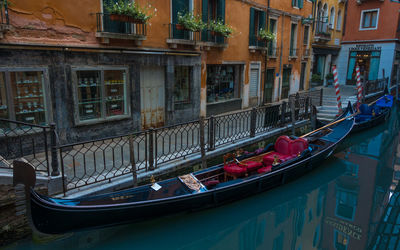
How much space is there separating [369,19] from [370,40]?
152 centimetres

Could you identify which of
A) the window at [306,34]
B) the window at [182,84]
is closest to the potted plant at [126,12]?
the window at [182,84]

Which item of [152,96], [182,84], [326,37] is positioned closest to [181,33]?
[182,84]

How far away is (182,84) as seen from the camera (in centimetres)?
1020

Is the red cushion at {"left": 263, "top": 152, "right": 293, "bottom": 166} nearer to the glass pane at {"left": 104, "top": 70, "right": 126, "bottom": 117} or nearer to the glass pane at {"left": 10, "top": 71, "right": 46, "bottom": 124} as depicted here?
the glass pane at {"left": 104, "top": 70, "right": 126, "bottom": 117}

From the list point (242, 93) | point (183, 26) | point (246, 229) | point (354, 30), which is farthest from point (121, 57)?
point (354, 30)

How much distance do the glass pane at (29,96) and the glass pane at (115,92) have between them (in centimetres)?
167

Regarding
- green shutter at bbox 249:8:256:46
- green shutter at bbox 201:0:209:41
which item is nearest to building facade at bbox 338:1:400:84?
green shutter at bbox 249:8:256:46

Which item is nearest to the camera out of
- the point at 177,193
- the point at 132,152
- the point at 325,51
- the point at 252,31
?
the point at 177,193

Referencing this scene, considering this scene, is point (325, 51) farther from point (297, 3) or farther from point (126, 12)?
point (126, 12)

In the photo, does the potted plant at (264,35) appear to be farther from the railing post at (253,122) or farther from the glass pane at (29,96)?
the glass pane at (29,96)

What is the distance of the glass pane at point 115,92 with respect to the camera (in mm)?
7919

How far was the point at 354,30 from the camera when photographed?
21297mm

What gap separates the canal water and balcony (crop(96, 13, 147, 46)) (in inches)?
187

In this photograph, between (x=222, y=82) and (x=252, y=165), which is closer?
(x=252, y=165)
